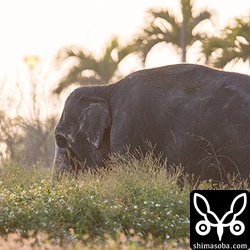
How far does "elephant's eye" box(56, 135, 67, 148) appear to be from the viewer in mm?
20500

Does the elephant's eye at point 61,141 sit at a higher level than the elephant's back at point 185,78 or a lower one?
lower

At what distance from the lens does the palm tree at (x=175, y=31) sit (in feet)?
123

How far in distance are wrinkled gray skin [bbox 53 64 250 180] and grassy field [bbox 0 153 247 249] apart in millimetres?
459

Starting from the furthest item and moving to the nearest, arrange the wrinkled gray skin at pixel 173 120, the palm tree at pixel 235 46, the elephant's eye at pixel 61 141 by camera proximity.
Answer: the palm tree at pixel 235 46 < the elephant's eye at pixel 61 141 < the wrinkled gray skin at pixel 173 120

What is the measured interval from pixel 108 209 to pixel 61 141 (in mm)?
5446

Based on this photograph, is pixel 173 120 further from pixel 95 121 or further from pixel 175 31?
pixel 175 31

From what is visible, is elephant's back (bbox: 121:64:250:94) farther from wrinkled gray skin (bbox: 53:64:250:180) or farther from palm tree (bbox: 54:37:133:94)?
palm tree (bbox: 54:37:133:94)

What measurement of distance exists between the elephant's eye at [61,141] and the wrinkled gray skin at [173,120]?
0.42 feet

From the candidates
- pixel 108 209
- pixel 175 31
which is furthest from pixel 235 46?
pixel 108 209

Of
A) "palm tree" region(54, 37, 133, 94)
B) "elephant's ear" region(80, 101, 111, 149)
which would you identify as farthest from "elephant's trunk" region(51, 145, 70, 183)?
"palm tree" region(54, 37, 133, 94)

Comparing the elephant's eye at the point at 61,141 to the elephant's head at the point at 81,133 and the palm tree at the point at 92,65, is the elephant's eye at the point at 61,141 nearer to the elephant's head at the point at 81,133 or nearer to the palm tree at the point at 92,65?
the elephant's head at the point at 81,133

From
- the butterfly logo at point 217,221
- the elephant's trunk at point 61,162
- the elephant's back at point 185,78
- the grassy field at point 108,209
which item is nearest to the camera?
the butterfly logo at point 217,221

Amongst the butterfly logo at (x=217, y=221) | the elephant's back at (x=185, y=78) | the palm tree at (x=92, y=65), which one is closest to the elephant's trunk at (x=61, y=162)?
the elephant's back at (x=185, y=78)

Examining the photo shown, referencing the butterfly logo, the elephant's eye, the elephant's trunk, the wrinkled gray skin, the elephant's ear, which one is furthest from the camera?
the elephant's eye
